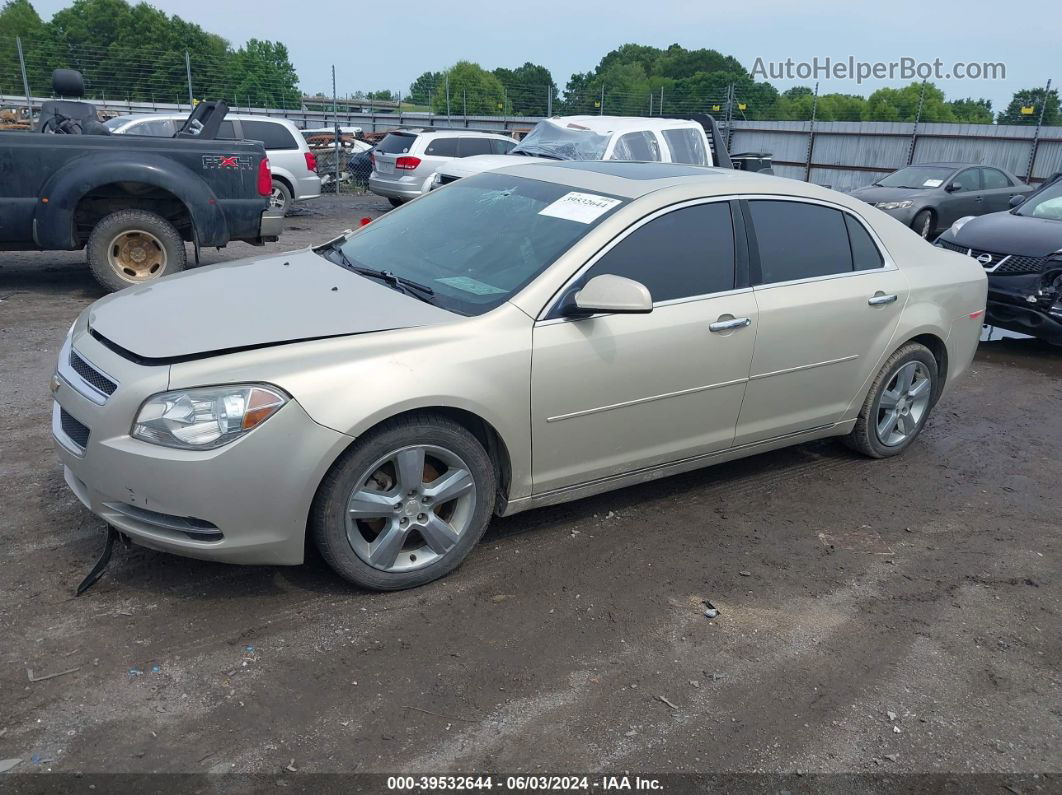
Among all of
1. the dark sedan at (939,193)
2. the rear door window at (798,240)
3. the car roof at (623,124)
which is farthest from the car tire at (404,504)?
the dark sedan at (939,193)

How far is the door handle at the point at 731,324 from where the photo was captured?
13.7ft

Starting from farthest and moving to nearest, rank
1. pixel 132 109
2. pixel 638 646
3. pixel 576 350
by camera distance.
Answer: pixel 132 109 < pixel 576 350 < pixel 638 646

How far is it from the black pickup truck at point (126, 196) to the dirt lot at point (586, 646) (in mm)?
3858

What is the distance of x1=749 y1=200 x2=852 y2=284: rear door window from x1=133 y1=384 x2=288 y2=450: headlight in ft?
8.38

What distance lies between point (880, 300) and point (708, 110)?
90.9 feet

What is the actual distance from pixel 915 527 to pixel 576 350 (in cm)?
213

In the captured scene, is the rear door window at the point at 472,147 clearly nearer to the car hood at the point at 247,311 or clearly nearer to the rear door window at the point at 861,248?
the rear door window at the point at 861,248

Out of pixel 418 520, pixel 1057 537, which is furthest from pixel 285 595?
pixel 1057 537

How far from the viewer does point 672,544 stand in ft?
13.8

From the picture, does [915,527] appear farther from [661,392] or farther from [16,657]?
[16,657]

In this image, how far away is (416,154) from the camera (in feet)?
52.5

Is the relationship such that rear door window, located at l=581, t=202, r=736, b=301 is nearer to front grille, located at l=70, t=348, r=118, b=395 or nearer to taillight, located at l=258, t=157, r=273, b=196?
front grille, located at l=70, t=348, r=118, b=395

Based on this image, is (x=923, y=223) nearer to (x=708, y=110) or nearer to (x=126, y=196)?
(x=126, y=196)

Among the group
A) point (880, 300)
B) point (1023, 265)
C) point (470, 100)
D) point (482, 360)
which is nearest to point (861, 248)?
point (880, 300)
